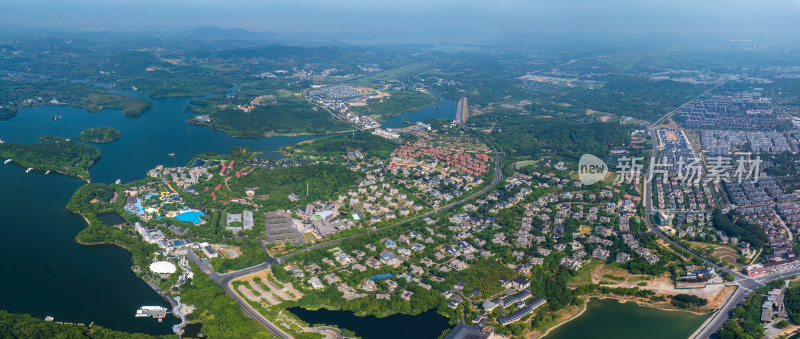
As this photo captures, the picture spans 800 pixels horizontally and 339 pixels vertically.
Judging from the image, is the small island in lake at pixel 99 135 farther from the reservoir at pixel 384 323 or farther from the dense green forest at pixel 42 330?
the reservoir at pixel 384 323

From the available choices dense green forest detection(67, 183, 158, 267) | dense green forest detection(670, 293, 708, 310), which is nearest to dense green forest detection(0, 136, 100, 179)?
dense green forest detection(67, 183, 158, 267)

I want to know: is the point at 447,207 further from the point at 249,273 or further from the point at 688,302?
the point at 688,302

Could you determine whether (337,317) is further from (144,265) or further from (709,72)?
(709,72)

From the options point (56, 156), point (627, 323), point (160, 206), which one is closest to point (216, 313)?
point (160, 206)

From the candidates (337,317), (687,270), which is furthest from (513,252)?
(337,317)

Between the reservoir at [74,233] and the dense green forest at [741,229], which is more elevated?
the dense green forest at [741,229]

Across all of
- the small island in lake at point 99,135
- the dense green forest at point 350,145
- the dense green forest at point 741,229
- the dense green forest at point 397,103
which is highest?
the dense green forest at point 397,103

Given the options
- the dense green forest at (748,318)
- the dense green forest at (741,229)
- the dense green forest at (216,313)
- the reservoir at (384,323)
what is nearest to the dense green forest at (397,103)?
the dense green forest at (741,229)

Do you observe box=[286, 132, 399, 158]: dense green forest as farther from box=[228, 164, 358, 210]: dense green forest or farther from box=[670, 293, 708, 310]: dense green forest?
box=[670, 293, 708, 310]: dense green forest
